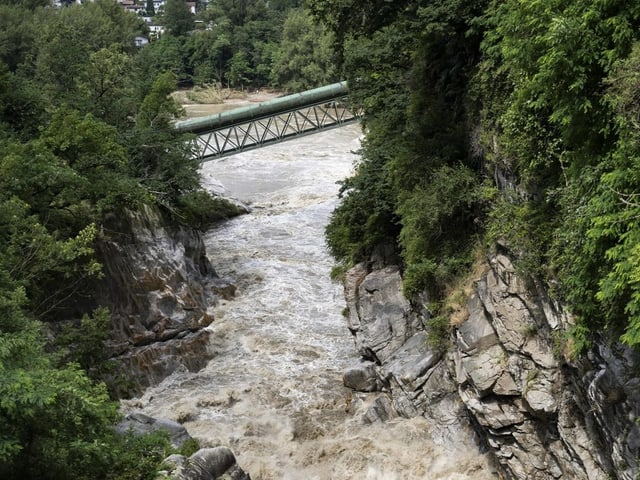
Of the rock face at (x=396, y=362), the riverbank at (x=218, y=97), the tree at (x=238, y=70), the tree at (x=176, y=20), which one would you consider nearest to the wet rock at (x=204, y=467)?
the rock face at (x=396, y=362)

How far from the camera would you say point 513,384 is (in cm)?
1430

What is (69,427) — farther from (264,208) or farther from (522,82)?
(264,208)

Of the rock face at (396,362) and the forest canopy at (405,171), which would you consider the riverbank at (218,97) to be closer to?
the forest canopy at (405,171)

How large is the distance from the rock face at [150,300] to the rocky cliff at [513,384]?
6.29m

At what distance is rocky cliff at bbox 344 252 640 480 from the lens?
37.3ft

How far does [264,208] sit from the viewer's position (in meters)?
38.8

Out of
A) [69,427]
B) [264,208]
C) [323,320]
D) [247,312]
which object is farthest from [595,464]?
[264,208]

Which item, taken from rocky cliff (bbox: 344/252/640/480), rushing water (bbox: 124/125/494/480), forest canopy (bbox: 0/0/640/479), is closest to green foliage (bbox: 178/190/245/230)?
forest canopy (bbox: 0/0/640/479)

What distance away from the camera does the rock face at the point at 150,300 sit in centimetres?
2128

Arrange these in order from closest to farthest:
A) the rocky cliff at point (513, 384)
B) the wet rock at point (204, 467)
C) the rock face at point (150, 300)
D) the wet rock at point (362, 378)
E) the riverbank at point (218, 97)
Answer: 1. the rocky cliff at point (513, 384)
2. the wet rock at point (204, 467)
3. the wet rock at point (362, 378)
4. the rock face at point (150, 300)
5. the riverbank at point (218, 97)

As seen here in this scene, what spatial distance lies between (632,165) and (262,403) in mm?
12869

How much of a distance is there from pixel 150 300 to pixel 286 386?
5.82m

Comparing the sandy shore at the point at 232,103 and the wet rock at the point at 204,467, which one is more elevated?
the sandy shore at the point at 232,103

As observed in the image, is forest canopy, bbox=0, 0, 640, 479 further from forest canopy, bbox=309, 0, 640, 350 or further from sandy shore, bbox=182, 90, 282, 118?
sandy shore, bbox=182, 90, 282, 118
